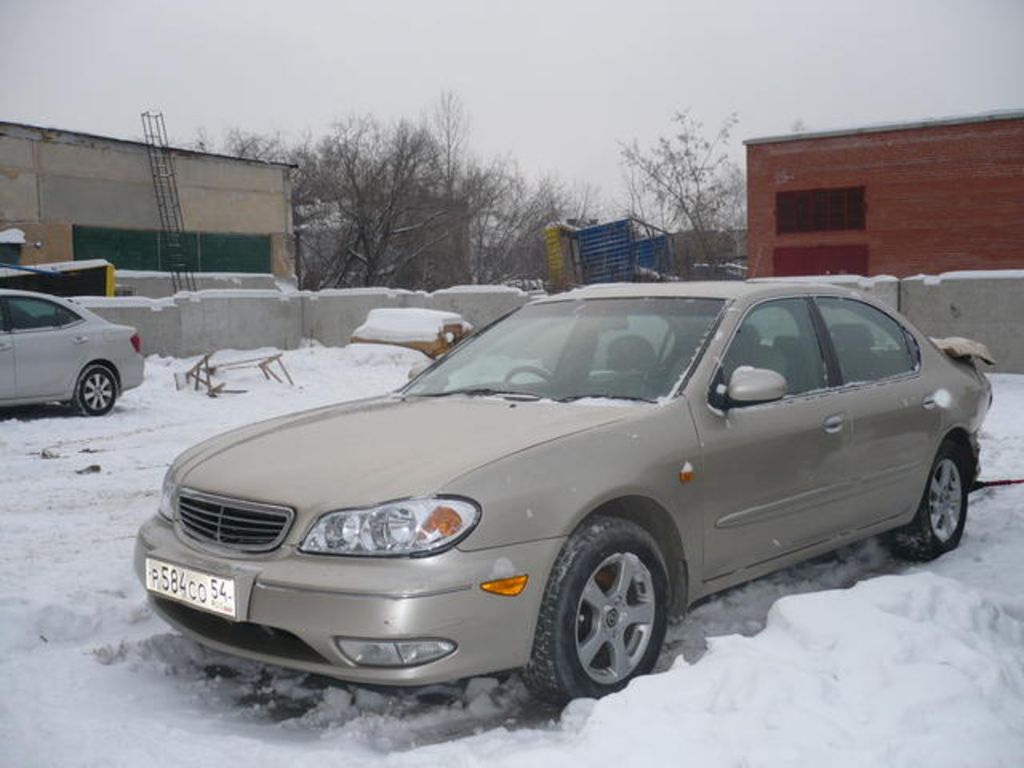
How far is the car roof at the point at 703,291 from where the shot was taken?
446cm

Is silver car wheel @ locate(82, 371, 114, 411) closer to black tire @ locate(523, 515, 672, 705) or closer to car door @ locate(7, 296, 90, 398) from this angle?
car door @ locate(7, 296, 90, 398)

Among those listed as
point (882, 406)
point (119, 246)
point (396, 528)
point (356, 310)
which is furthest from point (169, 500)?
point (119, 246)

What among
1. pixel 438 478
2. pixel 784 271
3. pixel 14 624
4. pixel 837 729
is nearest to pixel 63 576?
pixel 14 624

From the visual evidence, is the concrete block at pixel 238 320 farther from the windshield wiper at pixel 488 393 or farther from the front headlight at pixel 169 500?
the front headlight at pixel 169 500

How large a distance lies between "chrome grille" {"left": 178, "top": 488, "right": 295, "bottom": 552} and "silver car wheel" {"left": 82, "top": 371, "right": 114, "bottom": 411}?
8.38 metres

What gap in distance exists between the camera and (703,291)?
451 centimetres

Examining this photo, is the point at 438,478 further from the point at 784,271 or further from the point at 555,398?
the point at 784,271

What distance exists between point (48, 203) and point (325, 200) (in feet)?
52.6

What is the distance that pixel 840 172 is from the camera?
2659 centimetres

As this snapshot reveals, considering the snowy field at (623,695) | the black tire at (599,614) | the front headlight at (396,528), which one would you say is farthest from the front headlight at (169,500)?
the black tire at (599,614)

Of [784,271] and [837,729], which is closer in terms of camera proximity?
[837,729]

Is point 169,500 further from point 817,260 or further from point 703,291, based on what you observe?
point 817,260

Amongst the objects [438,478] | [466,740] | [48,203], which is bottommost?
[466,740]

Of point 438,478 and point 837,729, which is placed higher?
point 438,478
